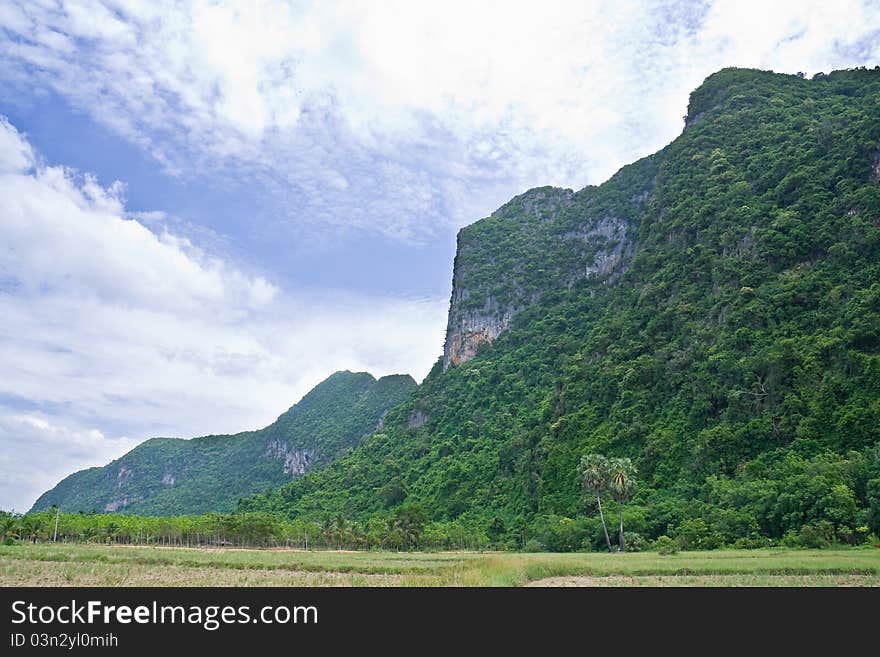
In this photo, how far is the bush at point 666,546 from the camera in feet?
130

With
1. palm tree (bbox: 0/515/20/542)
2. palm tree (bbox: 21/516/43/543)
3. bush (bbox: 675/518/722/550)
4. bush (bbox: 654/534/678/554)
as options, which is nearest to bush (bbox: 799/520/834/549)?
bush (bbox: 675/518/722/550)

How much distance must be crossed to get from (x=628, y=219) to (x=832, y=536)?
113 metres

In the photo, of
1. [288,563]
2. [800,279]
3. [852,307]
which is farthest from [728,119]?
[288,563]

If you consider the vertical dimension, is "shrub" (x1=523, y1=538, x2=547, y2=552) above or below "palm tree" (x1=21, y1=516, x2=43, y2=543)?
below

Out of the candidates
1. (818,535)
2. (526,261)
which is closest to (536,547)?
(818,535)

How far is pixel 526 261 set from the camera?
154000 mm

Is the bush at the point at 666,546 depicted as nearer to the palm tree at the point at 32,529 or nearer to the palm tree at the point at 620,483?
the palm tree at the point at 620,483

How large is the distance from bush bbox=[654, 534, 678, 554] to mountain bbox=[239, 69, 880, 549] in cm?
202

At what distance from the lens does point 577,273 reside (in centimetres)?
14375

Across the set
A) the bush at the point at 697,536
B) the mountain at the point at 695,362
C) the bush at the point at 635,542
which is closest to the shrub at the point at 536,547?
the mountain at the point at 695,362

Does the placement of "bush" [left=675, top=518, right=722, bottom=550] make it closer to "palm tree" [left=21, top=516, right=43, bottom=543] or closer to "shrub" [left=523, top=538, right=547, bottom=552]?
"shrub" [left=523, top=538, right=547, bottom=552]

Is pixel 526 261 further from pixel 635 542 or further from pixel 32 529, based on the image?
pixel 32 529

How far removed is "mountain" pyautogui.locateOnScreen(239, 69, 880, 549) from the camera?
4906cm
